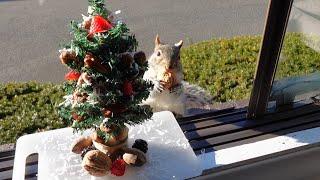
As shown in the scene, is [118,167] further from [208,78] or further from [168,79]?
[208,78]

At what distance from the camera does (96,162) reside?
1.06 metres

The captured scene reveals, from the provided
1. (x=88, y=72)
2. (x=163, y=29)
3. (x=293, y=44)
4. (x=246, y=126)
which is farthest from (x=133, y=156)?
(x=163, y=29)

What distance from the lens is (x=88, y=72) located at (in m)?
0.96

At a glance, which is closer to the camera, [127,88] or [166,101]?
[127,88]

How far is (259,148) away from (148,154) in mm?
359

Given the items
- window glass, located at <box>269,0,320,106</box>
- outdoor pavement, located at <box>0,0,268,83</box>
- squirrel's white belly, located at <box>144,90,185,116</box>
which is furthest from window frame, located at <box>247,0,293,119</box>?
outdoor pavement, located at <box>0,0,268,83</box>

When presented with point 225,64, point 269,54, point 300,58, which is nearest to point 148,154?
point 269,54

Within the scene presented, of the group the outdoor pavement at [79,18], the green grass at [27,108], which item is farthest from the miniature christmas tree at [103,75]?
the outdoor pavement at [79,18]

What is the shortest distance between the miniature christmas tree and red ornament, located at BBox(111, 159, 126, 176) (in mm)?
79

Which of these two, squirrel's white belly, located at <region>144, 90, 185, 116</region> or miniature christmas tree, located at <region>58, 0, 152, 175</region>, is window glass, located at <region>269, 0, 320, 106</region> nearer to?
squirrel's white belly, located at <region>144, 90, 185, 116</region>

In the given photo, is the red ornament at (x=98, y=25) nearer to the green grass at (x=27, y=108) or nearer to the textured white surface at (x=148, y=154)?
the textured white surface at (x=148, y=154)

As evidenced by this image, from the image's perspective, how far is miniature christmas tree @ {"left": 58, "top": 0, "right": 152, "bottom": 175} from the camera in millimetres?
944

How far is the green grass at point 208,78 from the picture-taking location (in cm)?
151

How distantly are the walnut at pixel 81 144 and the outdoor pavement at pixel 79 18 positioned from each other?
105cm
